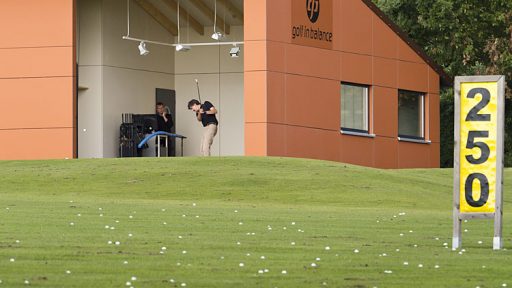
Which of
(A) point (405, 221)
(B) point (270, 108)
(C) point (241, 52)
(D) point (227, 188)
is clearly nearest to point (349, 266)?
(A) point (405, 221)

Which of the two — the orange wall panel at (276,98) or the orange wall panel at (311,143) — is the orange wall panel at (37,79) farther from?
the orange wall panel at (311,143)

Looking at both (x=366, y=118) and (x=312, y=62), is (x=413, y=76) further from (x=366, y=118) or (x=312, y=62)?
(x=312, y=62)

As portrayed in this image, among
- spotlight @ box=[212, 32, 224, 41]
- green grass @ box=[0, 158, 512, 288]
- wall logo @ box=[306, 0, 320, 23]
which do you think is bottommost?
green grass @ box=[0, 158, 512, 288]

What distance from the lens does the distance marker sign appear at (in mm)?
16531

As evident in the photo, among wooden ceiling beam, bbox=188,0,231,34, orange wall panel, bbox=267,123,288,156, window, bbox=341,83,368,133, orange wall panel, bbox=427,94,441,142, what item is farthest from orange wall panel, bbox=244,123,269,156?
orange wall panel, bbox=427,94,441,142

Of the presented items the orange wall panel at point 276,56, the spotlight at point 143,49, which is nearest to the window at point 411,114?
the orange wall panel at point 276,56

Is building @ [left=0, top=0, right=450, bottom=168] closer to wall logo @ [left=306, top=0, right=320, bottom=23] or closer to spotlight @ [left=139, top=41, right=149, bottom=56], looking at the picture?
wall logo @ [left=306, top=0, right=320, bottom=23]

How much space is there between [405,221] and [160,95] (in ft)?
66.5

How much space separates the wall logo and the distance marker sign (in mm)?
20788

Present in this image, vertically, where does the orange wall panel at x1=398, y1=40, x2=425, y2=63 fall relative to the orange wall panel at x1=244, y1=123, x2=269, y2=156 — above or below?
above

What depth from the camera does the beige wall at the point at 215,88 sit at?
133ft

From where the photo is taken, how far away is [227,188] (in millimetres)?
28719

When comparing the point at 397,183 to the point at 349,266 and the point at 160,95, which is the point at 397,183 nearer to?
the point at 160,95

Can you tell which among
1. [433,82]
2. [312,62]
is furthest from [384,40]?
[312,62]
